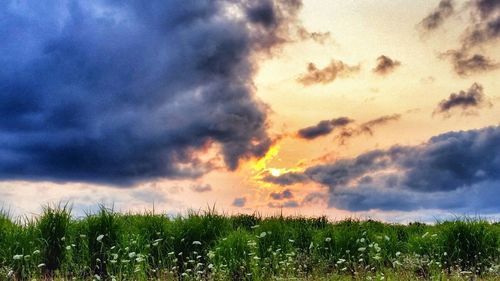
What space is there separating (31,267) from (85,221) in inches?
72.5

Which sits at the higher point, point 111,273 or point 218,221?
point 218,221

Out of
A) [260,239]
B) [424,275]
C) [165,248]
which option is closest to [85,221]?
[165,248]

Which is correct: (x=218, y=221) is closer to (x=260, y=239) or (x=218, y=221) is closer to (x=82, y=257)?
(x=260, y=239)

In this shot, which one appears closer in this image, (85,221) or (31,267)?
(31,267)

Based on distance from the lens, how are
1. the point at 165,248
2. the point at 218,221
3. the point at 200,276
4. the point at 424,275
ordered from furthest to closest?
the point at 218,221, the point at 165,248, the point at 424,275, the point at 200,276

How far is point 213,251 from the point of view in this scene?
15734 mm

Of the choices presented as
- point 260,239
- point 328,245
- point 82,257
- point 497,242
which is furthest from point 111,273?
point 497,242

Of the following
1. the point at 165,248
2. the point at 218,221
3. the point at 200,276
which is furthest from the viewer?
the point at 218,221

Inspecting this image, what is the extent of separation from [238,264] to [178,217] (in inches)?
145

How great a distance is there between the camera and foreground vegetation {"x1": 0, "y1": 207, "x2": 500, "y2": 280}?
46.9ft

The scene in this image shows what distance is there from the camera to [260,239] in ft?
54.7

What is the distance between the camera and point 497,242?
56.7 feet

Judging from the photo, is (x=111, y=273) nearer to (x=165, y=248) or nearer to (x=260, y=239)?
(x=165, y=248)

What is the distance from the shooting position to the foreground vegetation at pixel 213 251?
46.9 ft
